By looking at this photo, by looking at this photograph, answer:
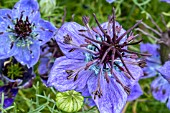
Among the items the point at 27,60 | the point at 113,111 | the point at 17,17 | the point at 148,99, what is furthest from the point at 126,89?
the point at 148,99

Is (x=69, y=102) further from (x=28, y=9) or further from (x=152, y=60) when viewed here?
(x=152, y=60)

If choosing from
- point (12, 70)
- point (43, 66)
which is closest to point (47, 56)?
point (43, 66)

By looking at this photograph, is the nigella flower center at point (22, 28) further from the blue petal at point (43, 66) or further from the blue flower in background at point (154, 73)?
the blue flower in background at point (154, 73)

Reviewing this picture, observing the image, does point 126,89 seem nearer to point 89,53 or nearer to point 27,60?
point 89,53

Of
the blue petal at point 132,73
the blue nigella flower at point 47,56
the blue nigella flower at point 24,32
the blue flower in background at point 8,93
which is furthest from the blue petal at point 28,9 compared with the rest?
the blue petal at point 132,73

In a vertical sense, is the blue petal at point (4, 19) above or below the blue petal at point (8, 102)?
above

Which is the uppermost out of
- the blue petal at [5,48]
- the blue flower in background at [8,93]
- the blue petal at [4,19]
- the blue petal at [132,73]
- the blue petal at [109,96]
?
the blue petal at [4,19]
